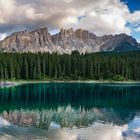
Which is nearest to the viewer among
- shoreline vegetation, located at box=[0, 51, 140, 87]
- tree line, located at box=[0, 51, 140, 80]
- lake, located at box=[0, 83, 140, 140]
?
lake, located at box=[0, 83, 140, 140]

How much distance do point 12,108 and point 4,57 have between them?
4158 inches

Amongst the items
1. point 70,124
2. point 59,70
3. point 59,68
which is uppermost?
point 59,68

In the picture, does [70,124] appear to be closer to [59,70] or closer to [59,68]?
[59,70]

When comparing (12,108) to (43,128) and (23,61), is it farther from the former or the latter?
(23,61)

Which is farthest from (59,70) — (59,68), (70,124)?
(70,124)

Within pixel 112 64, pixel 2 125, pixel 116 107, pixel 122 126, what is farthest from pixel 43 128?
pixel 112 64

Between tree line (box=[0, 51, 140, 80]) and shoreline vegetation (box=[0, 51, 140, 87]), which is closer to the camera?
shoreline vegetation (box=[0, 51, 140, 87])

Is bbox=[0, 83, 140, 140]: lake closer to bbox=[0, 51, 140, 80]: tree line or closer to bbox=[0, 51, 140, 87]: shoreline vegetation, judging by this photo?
bbox=[0, 51, 140, 87]: shoreline vegetation

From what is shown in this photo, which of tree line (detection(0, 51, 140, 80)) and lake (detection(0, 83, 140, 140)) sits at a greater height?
tree line (detection(0, 51, 140, 80))

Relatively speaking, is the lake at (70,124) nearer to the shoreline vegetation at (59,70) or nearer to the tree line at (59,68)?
the shoreline vegetation at (59,70)

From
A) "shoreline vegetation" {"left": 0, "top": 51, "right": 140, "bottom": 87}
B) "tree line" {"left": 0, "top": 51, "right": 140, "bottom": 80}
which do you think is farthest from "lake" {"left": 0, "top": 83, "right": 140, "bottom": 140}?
"tree line" {"left": 0, "top": 51, "right": 140, "bottom": 80}

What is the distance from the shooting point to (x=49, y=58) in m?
194

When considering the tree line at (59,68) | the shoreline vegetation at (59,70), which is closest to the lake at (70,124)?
the shoreline vegetation at (59,70)

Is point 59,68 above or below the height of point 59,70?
above
